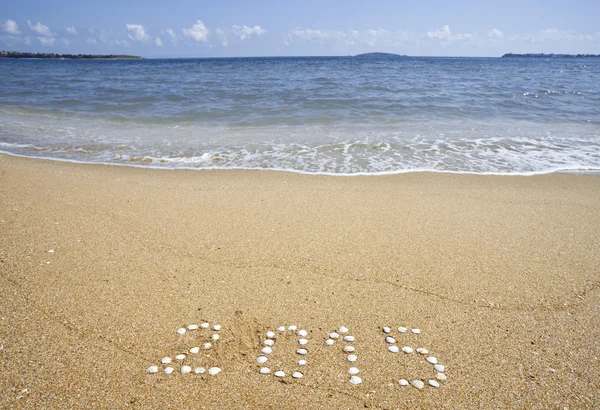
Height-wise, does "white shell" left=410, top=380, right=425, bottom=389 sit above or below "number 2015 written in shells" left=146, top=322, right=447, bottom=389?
above

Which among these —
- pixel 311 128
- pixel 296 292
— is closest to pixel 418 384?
pixel 296 292

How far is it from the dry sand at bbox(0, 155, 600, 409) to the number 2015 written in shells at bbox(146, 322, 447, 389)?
4 cm

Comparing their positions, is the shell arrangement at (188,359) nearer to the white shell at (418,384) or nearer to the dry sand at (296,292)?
the dry sand at (296,292)

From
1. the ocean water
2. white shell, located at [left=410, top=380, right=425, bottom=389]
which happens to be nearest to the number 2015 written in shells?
white shell, located at [left=410, top=380, right=425, bottom=389]

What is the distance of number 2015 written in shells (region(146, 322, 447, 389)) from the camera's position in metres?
2.56

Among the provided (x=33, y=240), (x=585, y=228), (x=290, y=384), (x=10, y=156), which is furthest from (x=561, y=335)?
(x=10, y=156)

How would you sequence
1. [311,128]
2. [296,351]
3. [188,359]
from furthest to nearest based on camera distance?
[311,128] → [296,351] → [188,359]

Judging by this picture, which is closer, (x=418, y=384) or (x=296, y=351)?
(x=418, y=384)

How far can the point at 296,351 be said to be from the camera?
109 inches

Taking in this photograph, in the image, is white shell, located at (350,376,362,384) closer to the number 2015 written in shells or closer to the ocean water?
the number 2015 written in shells

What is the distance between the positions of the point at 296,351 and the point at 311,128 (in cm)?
913

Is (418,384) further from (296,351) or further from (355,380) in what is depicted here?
(296,351)

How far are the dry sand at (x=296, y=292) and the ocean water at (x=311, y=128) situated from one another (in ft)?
7.31

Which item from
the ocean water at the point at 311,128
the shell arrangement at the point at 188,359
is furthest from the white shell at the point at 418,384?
the ocean water at the point at 311,128
